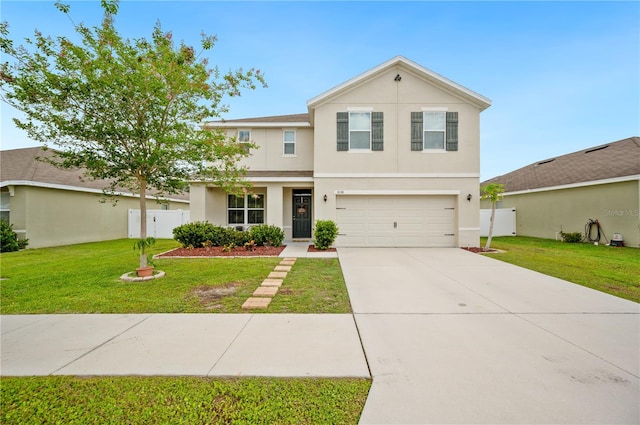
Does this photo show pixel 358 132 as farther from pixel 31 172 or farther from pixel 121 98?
pixel 31 172

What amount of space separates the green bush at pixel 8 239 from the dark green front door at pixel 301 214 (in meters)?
11.6

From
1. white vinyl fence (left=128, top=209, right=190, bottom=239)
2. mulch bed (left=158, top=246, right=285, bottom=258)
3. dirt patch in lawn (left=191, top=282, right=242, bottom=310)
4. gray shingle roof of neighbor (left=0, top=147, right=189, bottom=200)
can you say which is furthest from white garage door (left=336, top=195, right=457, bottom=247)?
gray shingle roof of neighbor (left=0, top=147, right=189, bottom=200)

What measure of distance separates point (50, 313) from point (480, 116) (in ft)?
46.8

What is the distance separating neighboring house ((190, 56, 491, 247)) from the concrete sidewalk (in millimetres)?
7658

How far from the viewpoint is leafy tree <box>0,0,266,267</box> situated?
218 inches

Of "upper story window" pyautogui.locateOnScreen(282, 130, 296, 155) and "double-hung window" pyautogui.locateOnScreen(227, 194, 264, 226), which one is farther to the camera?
"upper story window" pyautogui.locateOnScreen(282, 130, 296, 155)

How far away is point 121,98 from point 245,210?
25.8 ft

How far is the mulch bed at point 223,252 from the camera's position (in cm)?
971

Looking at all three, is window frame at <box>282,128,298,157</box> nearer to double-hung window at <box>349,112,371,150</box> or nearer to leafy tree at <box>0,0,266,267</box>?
double-hung window at <box>349,112,371,150</box>

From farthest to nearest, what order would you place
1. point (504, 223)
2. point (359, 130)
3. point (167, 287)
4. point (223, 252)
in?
point (504, 223) < point (359, 130) < point (223, 252) < point (167, 287)

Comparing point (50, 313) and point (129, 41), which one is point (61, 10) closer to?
point (129, 41)

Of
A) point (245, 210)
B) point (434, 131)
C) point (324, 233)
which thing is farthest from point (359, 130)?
point (245, 210)

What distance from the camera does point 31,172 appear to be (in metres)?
12.4

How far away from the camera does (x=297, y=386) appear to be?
8.23 ft
